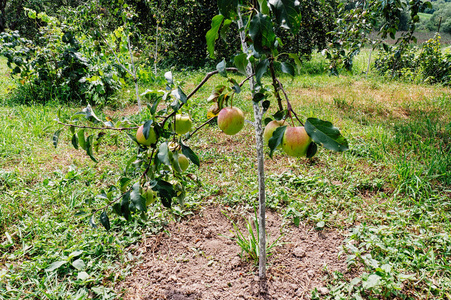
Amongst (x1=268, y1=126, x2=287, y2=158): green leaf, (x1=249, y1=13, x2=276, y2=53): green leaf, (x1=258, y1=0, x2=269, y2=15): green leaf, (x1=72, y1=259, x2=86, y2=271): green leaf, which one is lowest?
(x1=72, y1=259, x2=86, y2=271): green leaf

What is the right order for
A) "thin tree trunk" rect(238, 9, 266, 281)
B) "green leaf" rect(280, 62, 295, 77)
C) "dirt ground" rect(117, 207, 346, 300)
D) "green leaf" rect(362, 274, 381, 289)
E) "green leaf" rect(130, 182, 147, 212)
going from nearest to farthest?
"green leaf" rect(280, 62, 295, 77) < "green leaf" rect(130, 182, 147, 212) < "thin tree trunk" rect(238, 9, 266, 281) < "green leaf" rect(362, 274, 381, 289) < "dirt ground" rect(117, 207, 346, 300)

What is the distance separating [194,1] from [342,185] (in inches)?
265

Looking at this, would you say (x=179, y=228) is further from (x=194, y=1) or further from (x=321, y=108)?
(x=194, y=1)

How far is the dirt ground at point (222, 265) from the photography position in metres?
1.49

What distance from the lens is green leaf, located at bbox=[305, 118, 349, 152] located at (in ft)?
2.12

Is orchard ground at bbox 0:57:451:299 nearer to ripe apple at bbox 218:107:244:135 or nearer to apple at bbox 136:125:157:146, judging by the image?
apple at bbox 136:125:157:146

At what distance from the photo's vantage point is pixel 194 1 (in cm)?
715

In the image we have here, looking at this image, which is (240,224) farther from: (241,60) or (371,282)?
(241,60)

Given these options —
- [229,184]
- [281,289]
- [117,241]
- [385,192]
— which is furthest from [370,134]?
[117,241]

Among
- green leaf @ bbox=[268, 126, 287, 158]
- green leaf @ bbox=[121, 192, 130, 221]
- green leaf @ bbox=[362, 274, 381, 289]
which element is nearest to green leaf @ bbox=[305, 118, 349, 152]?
green leaf @ bbox=[268, 126, 287, 158]

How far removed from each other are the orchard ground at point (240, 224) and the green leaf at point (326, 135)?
2.96ft

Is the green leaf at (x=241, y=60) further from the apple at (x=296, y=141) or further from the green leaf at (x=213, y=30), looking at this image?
the apple at (x=296, y=141)

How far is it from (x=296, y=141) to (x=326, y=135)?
0.34 ft

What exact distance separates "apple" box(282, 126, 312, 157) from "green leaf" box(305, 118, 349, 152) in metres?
0.07
